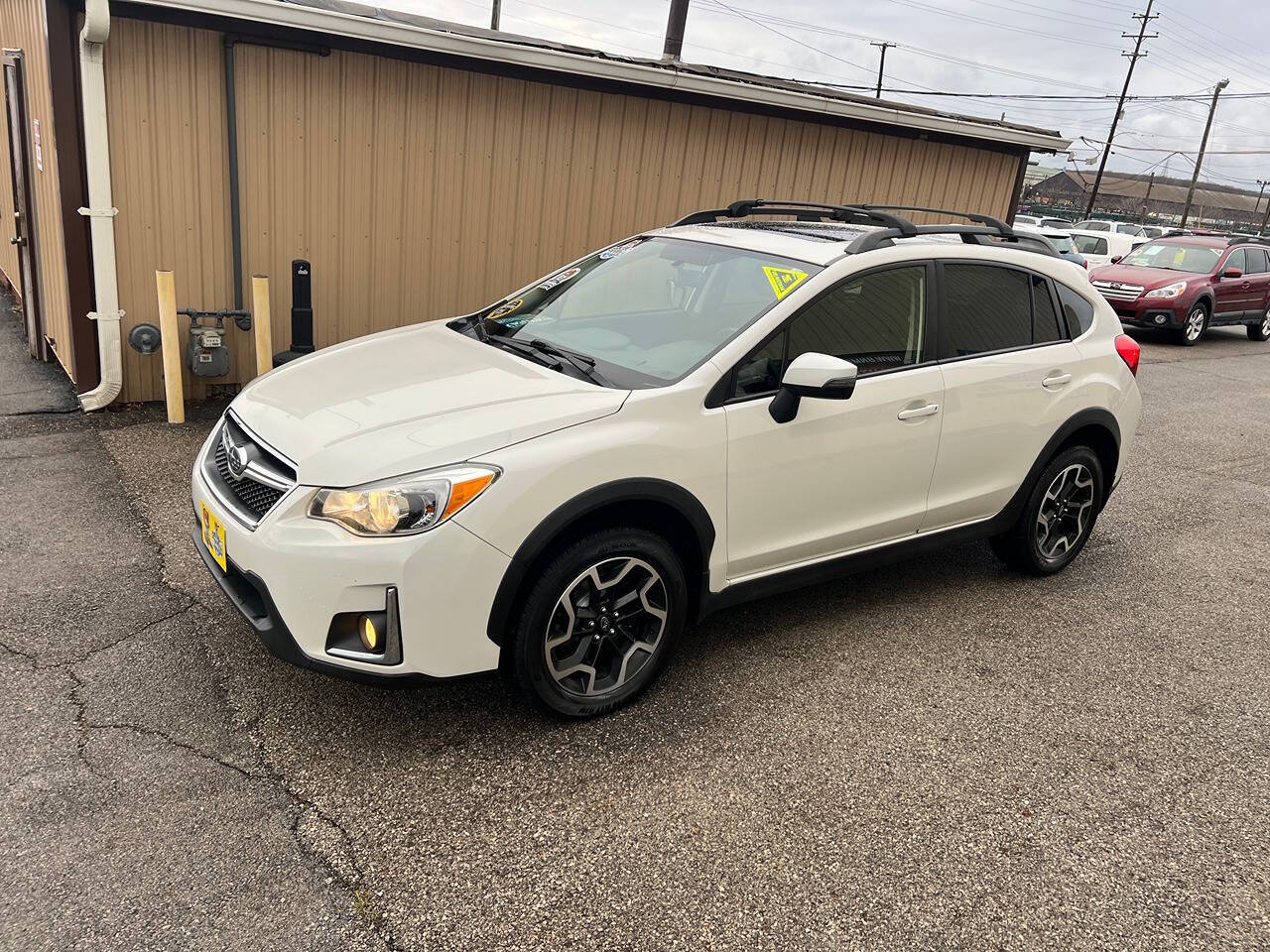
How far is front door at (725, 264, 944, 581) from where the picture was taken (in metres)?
3.53

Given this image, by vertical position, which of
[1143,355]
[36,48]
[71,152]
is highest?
[36,48]

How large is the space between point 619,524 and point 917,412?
4.90 ft

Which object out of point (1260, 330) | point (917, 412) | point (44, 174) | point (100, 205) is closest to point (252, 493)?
point (917, 412)

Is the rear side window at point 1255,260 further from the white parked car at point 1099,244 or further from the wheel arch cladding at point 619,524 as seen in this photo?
the wheel arch cladding at point 619,524

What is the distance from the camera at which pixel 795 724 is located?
3.51m

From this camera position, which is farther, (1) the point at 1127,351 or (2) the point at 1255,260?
(2) the point at 1255,260

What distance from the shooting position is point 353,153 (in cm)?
707

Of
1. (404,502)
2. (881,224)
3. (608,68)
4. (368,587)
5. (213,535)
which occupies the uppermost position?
(608,68)

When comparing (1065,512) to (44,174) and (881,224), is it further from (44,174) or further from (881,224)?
(44,174)

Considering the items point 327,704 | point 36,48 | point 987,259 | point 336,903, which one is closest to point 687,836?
point 336,903

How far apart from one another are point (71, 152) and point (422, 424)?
15.1 ft

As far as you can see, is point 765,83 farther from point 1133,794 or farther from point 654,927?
point 654,927

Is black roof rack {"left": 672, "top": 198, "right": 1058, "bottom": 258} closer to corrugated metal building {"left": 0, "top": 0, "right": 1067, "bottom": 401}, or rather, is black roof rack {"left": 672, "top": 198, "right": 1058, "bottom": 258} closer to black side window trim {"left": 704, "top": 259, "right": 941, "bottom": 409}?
black side window trim {"left": 704, "top": 259, "right": 941, "bottom": 409}

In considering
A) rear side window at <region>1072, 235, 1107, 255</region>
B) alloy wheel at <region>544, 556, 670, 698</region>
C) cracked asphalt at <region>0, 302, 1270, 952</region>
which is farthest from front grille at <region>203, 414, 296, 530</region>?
rear side window at <region>1072, 235, 1107, 255</region>
